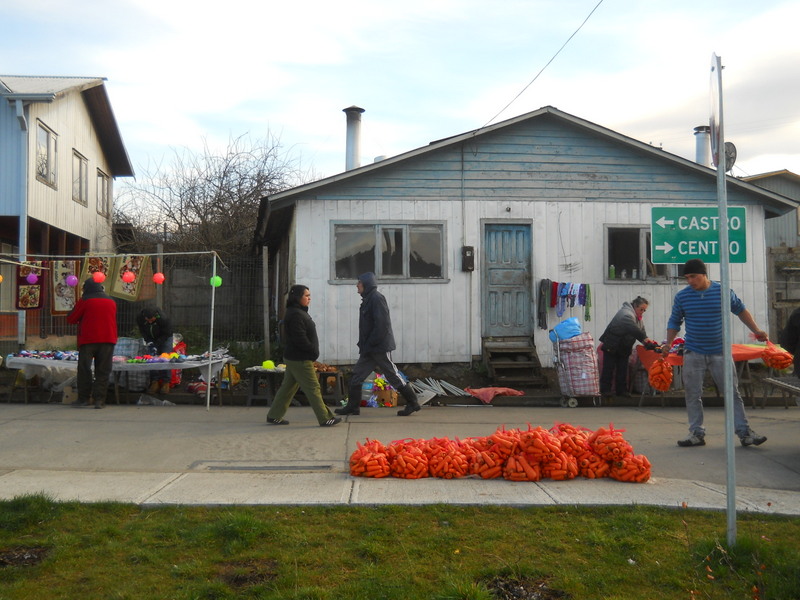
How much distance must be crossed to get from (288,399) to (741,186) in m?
9.43

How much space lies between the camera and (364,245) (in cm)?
1346

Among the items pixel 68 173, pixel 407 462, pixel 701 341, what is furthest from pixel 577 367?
pixel 68 173

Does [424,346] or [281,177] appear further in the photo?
[281,177]

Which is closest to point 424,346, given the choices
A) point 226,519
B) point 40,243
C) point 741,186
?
point 741,186

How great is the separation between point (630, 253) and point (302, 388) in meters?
7.49

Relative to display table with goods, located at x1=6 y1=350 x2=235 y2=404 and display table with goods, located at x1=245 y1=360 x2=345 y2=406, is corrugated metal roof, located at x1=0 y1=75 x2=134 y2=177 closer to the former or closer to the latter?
display table with goods, located at x1=6 y1=350 x2=235 y2=404

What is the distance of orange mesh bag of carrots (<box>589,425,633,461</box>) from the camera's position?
6371mm

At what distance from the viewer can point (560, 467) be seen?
6352 millimetres

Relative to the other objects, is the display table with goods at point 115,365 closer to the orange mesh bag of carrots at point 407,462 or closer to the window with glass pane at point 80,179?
the orange mesh bag of carrots at point 407,462

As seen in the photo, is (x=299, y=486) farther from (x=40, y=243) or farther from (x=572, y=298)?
(x=40, y=243)

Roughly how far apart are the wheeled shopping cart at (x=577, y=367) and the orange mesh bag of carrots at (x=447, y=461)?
5285 mm

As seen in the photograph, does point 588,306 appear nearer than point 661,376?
No

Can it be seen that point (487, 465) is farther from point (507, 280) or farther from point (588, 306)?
point (588, 306)

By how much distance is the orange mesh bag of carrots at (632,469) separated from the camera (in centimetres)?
630
